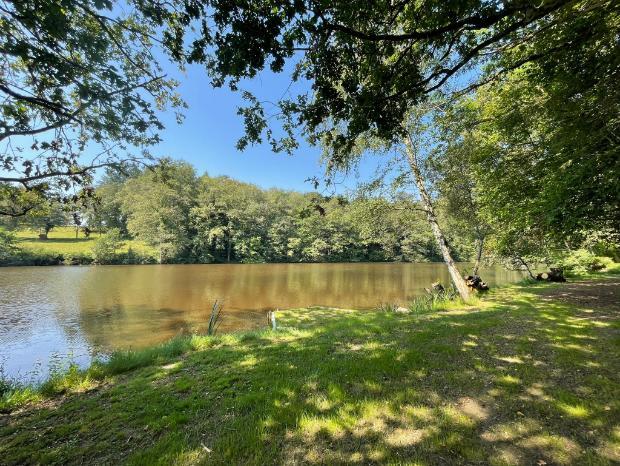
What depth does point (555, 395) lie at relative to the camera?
3223 millimetres

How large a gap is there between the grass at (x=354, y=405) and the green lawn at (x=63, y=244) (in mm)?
39920

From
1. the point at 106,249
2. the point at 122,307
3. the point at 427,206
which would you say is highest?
the point at 427,206

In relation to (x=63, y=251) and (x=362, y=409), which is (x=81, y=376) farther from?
(x=63, y=251)

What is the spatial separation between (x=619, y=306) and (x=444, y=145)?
6.81 meters

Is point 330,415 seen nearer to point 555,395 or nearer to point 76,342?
point 555,395

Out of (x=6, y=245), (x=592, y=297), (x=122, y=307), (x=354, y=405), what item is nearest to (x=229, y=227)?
(x=6, y=245)

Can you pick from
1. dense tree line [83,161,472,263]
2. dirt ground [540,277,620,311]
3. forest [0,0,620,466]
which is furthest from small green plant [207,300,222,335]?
dense tree line [83,161,472,263]

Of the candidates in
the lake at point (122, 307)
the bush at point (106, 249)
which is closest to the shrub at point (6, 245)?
the bush at point (106, 249)

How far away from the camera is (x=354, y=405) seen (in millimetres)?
3258

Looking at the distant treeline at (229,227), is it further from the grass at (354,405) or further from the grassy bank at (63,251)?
the grass at (354,405)

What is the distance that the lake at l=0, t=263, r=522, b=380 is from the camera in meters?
9.35

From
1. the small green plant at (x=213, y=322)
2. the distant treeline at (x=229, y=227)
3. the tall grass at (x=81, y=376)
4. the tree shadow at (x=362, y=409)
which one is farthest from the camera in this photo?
the distant treeline at (x=229, y=227)

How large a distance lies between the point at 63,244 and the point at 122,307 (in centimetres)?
3989

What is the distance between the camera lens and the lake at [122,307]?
30.7 ft
